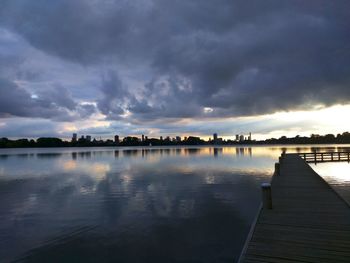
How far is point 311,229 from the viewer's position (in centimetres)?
916

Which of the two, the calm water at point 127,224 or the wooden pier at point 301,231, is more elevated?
the wooden pier at point 301,231

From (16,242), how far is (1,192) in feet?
50.0

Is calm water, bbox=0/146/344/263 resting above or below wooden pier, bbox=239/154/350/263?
below

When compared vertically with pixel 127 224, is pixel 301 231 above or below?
above

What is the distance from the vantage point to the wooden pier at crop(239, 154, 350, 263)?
23.7 ft

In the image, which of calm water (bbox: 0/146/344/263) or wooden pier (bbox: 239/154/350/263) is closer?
wooden pier (bbox: 239/154/350/263)

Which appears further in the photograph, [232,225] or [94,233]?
[232,225]

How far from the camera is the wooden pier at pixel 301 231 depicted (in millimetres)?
7211

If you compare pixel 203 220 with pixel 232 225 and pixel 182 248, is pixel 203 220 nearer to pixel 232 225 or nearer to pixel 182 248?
pixel 232 225

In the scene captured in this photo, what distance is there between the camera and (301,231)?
901 cm

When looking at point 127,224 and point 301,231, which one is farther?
point 127,224

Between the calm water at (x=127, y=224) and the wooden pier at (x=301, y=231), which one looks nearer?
the wooden pier at (x=301, y=231)

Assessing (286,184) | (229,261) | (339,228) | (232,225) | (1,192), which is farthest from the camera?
(1,192)

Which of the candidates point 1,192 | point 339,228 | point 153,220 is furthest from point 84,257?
point 1,192
